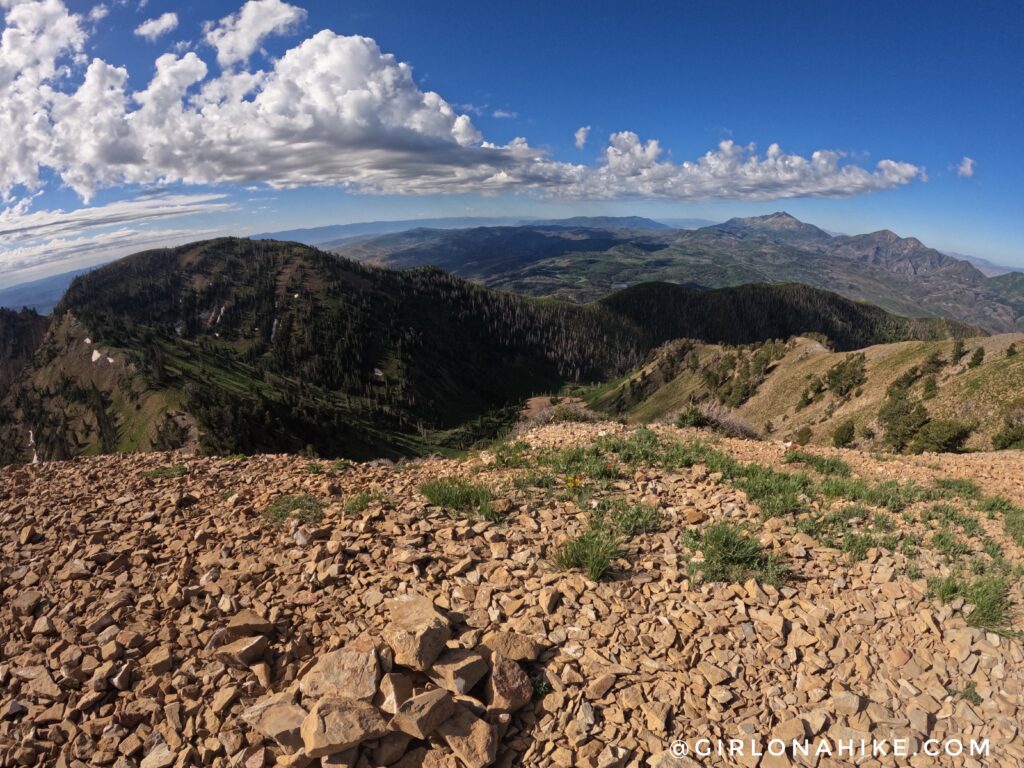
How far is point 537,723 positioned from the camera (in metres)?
5.55

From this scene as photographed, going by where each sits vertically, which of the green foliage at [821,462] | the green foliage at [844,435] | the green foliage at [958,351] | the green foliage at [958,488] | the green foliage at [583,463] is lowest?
the green foliage at [844,435]

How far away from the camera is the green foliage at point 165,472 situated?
1212cm

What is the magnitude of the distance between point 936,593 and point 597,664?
537cm

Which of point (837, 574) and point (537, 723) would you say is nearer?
point (537, 723)

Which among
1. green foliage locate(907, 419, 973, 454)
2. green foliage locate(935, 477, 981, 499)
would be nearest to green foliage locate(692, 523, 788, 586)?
green foliage locate(935, 477, 981, 499)

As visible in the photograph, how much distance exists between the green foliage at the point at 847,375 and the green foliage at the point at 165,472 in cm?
8084

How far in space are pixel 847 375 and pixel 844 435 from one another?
2578 cm

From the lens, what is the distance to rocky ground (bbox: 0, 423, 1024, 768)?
17.6ft

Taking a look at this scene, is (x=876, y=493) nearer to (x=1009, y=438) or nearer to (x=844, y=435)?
(x=1009, y=438)

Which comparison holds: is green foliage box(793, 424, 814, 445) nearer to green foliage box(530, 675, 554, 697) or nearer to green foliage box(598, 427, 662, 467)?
green foliage box(598, 427, 662, 467)

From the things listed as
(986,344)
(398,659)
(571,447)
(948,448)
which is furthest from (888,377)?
(398,659)

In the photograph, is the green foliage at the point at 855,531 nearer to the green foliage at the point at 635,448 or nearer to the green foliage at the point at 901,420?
the green foliage at the point at 635,448

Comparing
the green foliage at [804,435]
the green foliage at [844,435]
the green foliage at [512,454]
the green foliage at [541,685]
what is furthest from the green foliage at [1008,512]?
the green foliage at [804,435]

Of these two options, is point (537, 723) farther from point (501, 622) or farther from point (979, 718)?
point (979, 718)
